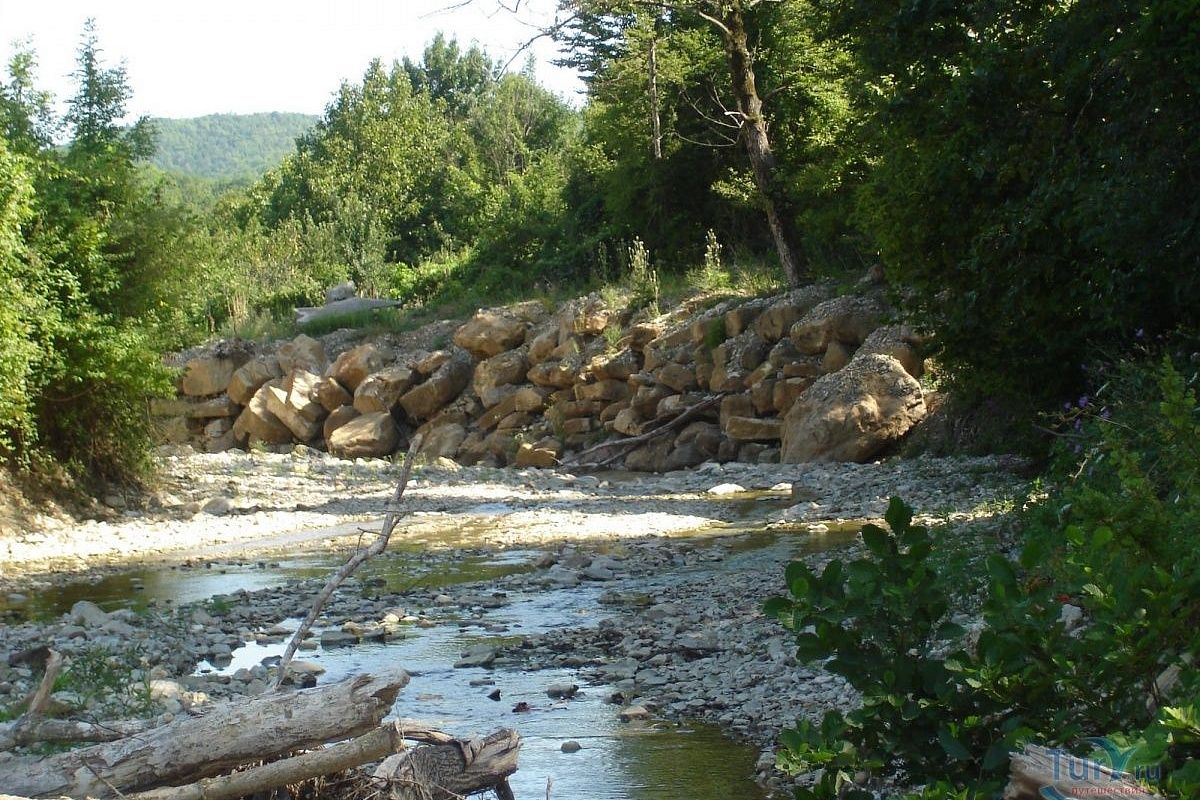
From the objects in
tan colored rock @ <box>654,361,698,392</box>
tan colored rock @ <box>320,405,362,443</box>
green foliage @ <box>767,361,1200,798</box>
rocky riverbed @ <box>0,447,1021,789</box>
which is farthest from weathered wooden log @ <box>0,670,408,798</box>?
tan colored rock @ <box>320,405,362,443</box>

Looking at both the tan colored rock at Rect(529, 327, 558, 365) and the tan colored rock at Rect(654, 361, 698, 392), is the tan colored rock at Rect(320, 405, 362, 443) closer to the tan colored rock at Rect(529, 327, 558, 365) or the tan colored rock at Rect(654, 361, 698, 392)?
the tan colored rock at Rect(529, 327, 558, 365)

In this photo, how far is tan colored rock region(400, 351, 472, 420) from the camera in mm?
23953

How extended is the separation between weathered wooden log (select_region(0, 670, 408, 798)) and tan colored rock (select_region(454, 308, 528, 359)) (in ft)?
65.3

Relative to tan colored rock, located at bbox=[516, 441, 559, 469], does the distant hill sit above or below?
above

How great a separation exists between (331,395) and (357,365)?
843mm

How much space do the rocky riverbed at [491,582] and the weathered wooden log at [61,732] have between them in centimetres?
87

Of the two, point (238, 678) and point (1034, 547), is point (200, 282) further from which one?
point (1034, 547)

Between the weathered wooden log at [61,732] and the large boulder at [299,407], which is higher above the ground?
the weathered wooden log at [61,732]

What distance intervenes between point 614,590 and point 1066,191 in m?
4.70

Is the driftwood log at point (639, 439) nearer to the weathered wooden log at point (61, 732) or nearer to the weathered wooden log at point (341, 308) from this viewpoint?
the weathered wooden log at point (341, 308)

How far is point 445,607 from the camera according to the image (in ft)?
31.3

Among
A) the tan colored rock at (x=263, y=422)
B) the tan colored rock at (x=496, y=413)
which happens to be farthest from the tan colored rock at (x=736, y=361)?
the tan colored rock at (x=263, y=422)

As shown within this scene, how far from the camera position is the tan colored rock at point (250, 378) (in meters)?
26.5

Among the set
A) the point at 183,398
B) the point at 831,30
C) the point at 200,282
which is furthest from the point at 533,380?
the point at 831,30
